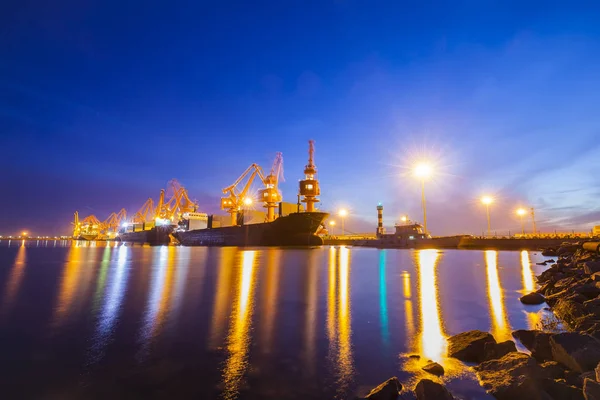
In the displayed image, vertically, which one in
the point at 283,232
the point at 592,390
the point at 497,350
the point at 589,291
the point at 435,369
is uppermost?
the point at 283,232

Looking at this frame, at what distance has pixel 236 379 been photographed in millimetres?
4855

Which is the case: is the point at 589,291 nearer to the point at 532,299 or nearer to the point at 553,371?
the point at 532,299

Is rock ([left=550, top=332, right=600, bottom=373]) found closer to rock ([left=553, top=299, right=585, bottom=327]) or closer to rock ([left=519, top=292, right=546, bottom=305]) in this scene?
rock ([left=553, top=299, right=585, bottom=327])

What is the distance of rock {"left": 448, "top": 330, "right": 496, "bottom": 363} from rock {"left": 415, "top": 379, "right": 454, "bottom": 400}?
6.95ft

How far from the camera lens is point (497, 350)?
561 cm

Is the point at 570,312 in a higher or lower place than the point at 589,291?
lower

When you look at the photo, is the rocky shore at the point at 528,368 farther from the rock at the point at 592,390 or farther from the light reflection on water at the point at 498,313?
the light reflection on water at the point at 498,313

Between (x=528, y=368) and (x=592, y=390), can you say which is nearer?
(x=592, y=390)

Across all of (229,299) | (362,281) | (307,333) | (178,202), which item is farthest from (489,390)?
(178,202)

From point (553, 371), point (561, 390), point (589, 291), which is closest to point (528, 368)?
point (561, 390)

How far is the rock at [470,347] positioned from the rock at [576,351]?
1.15 metres

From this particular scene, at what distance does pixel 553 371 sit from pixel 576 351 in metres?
0.48

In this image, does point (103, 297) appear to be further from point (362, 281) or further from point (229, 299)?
point (362, 281)

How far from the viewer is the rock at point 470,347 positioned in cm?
586
